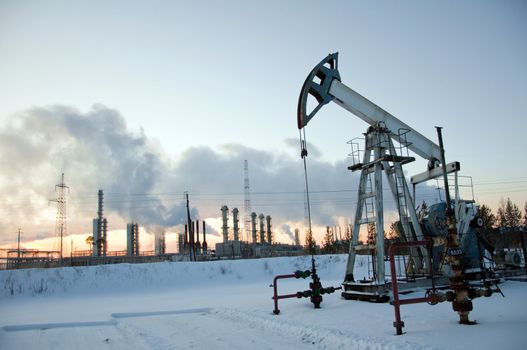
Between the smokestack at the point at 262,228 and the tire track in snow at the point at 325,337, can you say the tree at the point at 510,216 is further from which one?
the tire track in snow at the point at 325,337

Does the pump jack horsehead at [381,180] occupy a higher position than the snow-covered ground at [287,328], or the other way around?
the pump jack horsehead at [381,180]

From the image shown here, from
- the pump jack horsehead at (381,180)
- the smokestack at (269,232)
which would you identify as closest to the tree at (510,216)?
Result: the smokestack at (269,232)

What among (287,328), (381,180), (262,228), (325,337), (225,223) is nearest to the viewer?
(325,337)

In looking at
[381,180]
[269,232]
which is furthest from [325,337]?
[269,232]

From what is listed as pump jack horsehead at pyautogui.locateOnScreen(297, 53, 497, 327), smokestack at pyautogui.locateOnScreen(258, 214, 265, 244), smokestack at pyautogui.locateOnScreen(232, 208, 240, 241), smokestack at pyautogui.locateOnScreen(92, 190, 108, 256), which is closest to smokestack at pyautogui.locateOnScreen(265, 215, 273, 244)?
smokestack at pyautogui.locateOnScreen(258, 214, 265, 244)

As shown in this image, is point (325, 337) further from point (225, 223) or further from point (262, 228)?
point (262, 228)

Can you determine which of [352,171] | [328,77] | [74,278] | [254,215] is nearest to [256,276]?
[74,278]

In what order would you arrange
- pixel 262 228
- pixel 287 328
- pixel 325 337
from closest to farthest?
pixel 325 337 → pixel 287 328 → pixel 262 228

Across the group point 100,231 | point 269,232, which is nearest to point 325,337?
point 100,231

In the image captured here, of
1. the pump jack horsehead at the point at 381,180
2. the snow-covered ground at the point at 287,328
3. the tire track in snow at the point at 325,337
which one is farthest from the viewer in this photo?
the pump jack horsehead at the point at 381,180

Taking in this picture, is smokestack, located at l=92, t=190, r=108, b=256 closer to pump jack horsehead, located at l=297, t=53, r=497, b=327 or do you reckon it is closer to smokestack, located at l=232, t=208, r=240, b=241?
smokestack, located at l=232, t=208, r=240, b=241

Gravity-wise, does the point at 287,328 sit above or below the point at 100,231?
below

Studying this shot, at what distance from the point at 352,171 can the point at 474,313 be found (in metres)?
5.44

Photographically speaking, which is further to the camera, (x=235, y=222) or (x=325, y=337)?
(x=235, y=222)
